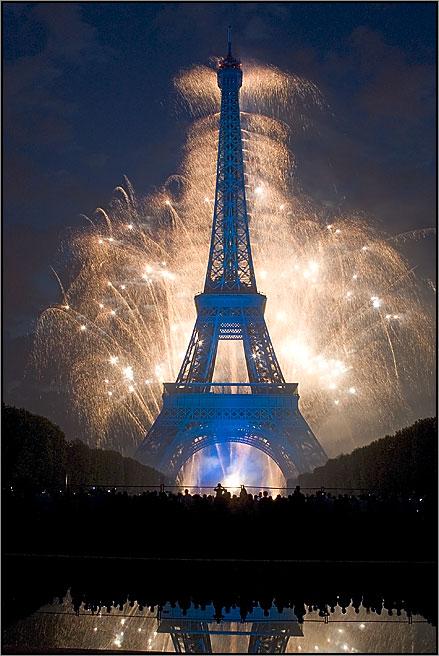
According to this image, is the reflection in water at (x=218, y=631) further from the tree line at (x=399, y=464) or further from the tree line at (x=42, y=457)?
the tree line at (x=42, y=457)

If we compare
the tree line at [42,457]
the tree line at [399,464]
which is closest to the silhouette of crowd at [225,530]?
the tree line at [399,464]

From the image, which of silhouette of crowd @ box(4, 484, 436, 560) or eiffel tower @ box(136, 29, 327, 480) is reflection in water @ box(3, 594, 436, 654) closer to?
silhouette of crowd @ box(4, 484, 436, 560)

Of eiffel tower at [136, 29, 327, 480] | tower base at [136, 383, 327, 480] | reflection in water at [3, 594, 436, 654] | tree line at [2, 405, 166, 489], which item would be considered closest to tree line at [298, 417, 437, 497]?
tower base at [136, 383, 327, 480]

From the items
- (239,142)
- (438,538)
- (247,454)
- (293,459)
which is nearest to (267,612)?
(438,538)

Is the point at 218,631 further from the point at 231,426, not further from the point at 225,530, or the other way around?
the point at 231,426

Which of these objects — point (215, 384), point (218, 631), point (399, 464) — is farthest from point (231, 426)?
point (218, 631)

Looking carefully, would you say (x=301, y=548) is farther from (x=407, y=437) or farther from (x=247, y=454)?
(x=247, y=454)
